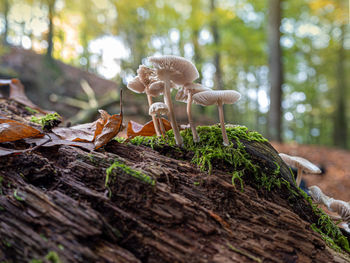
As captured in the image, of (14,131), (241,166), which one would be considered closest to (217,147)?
(241,166)

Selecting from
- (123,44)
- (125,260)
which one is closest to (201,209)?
(125,260)

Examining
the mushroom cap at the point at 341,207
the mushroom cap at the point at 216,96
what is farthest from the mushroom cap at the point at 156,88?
the mushroom cap at the point at 341,207

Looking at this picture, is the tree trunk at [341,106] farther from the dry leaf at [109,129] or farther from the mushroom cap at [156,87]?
the dry leaf at [109,129]

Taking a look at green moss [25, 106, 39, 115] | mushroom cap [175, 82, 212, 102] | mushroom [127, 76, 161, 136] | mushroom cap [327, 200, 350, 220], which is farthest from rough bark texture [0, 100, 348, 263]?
green moss [25, 106, 39, 115]

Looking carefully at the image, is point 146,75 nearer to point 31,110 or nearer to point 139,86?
point 139,86

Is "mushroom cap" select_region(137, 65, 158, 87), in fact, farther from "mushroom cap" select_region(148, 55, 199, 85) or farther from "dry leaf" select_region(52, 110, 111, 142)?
"dry leaf" select_region(52, 110, 111, 142)

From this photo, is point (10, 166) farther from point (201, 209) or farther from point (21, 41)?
point (21, 41)
